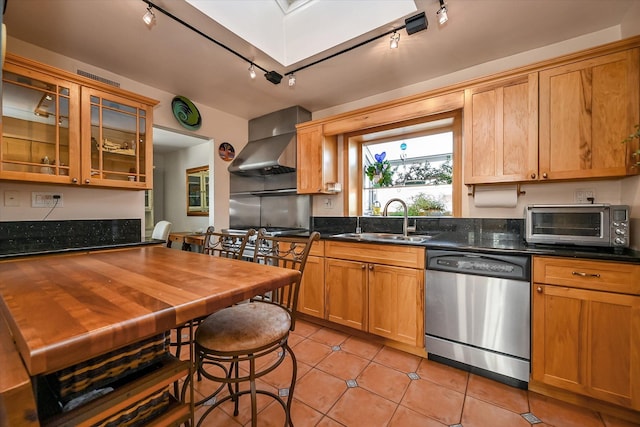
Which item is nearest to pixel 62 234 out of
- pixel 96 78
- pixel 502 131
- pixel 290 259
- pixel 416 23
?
pixel 96 78

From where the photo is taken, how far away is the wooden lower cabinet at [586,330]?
140cm

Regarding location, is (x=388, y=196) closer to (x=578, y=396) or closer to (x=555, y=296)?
(x=555, y=296)

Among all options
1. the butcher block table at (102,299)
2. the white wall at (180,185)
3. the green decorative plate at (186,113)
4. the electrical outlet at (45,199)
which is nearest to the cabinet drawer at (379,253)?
the butcher block table at (102,299)

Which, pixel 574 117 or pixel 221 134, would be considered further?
pixel 221 134

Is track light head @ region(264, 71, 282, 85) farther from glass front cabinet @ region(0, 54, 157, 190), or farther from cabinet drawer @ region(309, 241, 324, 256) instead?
cabinet drawer @ region(309, 241, 324, 256)

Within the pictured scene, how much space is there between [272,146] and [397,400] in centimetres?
287

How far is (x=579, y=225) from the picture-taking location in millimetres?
1698

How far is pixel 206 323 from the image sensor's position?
1232mm

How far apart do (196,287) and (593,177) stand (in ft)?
8.10

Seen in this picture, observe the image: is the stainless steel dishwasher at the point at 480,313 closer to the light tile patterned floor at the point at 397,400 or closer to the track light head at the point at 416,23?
the light tile patterned floor at the point at 397,400

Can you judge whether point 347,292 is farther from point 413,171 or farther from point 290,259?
point 413,171

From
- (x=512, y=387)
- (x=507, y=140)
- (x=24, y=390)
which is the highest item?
(x=507, y=140)

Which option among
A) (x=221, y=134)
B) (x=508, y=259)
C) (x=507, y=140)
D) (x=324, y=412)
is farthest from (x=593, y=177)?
(x=221, y=134)

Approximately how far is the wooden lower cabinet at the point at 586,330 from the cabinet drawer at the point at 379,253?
733 mm
